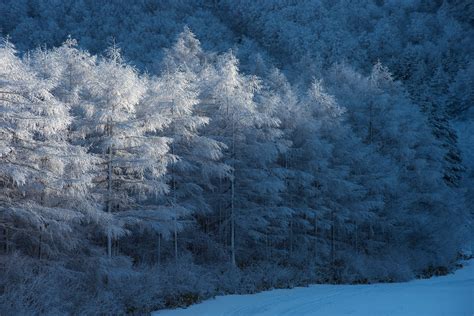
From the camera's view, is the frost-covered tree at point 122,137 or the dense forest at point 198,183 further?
the frost-covered tree at point 122,137

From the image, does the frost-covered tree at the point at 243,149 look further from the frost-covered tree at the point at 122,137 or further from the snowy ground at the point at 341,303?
the frost-covered tree at the point at 122,137

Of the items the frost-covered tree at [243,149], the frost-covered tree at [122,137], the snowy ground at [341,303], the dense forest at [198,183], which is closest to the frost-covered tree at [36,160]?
the dense forest at [198,183]

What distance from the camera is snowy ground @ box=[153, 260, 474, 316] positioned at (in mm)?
13047

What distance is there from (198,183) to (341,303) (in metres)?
8.22

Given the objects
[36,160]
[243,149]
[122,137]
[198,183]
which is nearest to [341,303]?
[243,149]

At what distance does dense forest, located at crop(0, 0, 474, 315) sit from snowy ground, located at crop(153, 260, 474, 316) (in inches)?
43.0

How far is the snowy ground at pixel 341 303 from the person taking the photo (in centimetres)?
1305

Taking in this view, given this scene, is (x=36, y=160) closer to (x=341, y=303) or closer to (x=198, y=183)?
(x=198, y=183)

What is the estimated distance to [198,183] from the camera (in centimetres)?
2038

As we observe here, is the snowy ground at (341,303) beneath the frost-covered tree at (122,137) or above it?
beneath

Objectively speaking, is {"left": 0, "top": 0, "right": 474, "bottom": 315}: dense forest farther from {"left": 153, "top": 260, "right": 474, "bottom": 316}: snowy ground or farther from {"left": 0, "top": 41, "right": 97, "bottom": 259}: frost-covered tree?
A: {"left": 153, "top": 260, "right": 474, "bottom": 316}: snowy ground

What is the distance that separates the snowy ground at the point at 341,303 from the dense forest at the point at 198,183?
3.58 ft

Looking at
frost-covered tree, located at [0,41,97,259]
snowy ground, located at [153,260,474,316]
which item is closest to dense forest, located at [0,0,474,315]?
frost-covered tree, located at [0,41,97,259]

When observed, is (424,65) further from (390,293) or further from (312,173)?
(390,293)
